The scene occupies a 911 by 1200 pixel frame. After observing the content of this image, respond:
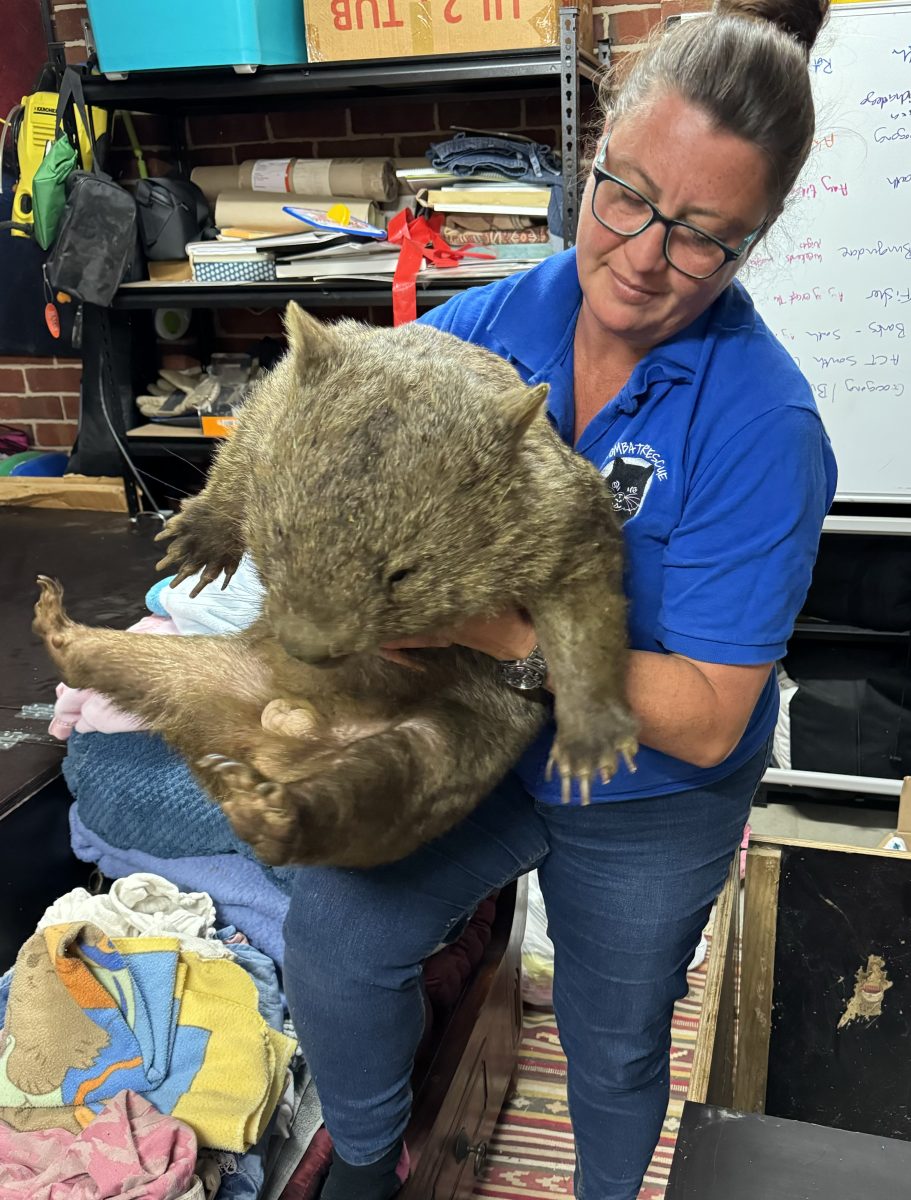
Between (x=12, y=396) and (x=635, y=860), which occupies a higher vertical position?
(x=635, y=860)

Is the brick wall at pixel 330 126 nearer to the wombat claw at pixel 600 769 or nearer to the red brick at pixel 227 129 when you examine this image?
the red brick at pixel 227 129

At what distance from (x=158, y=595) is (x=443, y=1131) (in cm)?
161

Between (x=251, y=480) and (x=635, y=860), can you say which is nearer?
(x=251, y=480)

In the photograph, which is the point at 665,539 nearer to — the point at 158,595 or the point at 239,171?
the point at 158,595

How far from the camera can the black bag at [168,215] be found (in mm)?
3768

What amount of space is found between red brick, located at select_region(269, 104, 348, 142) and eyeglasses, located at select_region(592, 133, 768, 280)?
10.5 feet

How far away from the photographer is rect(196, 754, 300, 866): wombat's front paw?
3.67 ft

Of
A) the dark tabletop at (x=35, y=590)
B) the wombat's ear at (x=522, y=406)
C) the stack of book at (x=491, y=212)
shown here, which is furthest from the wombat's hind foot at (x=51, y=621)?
the stack of book at (x=491, y=212)

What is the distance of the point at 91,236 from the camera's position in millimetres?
3691

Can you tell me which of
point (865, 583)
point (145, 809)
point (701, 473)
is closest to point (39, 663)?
point (145, 809)

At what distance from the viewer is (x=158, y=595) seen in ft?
8.96

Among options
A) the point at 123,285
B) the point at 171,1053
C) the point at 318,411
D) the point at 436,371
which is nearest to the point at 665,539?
the point at 436,371

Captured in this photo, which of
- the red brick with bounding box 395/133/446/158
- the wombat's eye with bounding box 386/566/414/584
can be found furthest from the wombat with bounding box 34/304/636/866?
the red brick with bounding box 395/133/446/158

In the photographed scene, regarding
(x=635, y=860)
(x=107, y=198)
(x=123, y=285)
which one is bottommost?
(x=635, y=860)
